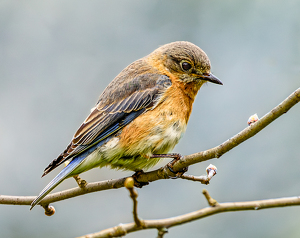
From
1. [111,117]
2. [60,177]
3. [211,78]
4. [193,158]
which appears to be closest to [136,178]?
[111,117]

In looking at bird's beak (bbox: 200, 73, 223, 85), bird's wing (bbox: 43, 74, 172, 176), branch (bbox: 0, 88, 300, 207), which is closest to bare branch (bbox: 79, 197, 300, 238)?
branch (bbox: 0, 88, 300, 207)

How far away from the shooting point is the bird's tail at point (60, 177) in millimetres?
3766

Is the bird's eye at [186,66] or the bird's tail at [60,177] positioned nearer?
the bird's tail at [60,177]

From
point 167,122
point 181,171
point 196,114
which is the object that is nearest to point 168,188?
point 196,114

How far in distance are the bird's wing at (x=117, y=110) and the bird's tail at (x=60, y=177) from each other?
90 millimetres

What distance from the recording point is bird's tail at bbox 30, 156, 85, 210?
3.77 m

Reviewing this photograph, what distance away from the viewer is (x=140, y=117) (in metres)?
4.52

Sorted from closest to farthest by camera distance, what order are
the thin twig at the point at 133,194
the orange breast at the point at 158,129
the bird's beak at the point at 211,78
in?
the thin twig at the point at 133,194, the orange breast at the point at 158,129, the bird's beak at the point at 211,78

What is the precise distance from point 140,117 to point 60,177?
3.55 feet

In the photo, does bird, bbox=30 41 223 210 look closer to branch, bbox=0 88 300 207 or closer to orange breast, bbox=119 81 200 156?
orange breast, bbox=119 81 200 156

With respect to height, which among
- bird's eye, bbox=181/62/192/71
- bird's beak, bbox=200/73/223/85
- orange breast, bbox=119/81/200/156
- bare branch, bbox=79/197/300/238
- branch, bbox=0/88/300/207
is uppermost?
bird's eye, bbox=181/62/192/71

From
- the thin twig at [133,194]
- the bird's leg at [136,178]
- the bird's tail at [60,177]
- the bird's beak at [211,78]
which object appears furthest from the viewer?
the bird's beak at [211,78]

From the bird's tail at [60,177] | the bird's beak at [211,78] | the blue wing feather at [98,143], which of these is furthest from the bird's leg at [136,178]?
the bird's beak at [211,78]

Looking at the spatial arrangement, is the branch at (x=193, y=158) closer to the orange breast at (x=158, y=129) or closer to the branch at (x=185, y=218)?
the orange breast at (x=158, y=129)
